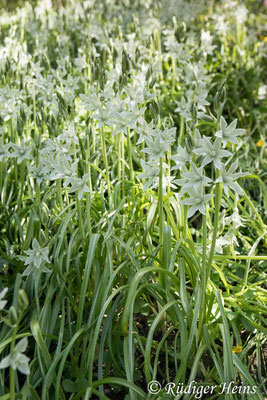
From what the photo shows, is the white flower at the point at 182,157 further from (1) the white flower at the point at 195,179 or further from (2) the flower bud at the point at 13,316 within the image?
(2) the flower bud at the point at 13,316

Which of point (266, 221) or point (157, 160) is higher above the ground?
point (157, 160)

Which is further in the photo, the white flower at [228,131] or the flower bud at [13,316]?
the white flower at [228,131]

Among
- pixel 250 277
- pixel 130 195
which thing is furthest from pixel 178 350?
pixel 130 195

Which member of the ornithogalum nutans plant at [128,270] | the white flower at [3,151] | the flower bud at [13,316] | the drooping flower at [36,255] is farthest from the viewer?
the white flower at [3,151]

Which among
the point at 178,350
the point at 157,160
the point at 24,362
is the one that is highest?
the point at 157,160

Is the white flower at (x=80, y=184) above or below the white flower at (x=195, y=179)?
below

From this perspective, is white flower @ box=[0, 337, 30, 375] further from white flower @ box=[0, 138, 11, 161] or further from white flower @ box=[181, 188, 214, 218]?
white flower @ box=[0, 138, 11, 161]

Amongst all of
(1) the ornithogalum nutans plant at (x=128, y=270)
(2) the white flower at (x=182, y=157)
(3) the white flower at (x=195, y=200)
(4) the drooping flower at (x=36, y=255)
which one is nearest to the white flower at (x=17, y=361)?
(1) the ornithogalum nutans plant at (x=128, y=270)

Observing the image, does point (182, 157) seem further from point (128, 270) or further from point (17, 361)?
point (17, 361)

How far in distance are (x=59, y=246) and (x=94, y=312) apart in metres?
0.40

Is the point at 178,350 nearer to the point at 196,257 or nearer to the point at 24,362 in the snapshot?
the point at 196,257

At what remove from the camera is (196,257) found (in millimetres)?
2430

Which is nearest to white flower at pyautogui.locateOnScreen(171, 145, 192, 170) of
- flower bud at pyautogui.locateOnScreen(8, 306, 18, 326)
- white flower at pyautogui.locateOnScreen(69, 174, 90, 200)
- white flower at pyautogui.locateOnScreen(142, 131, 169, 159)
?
white flower at pyautogui.locateOnScreen(142, 131, 169, 159)

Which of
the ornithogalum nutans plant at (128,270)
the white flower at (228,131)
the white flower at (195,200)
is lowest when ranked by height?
the ornithogalum nutans plant at (128,270)
